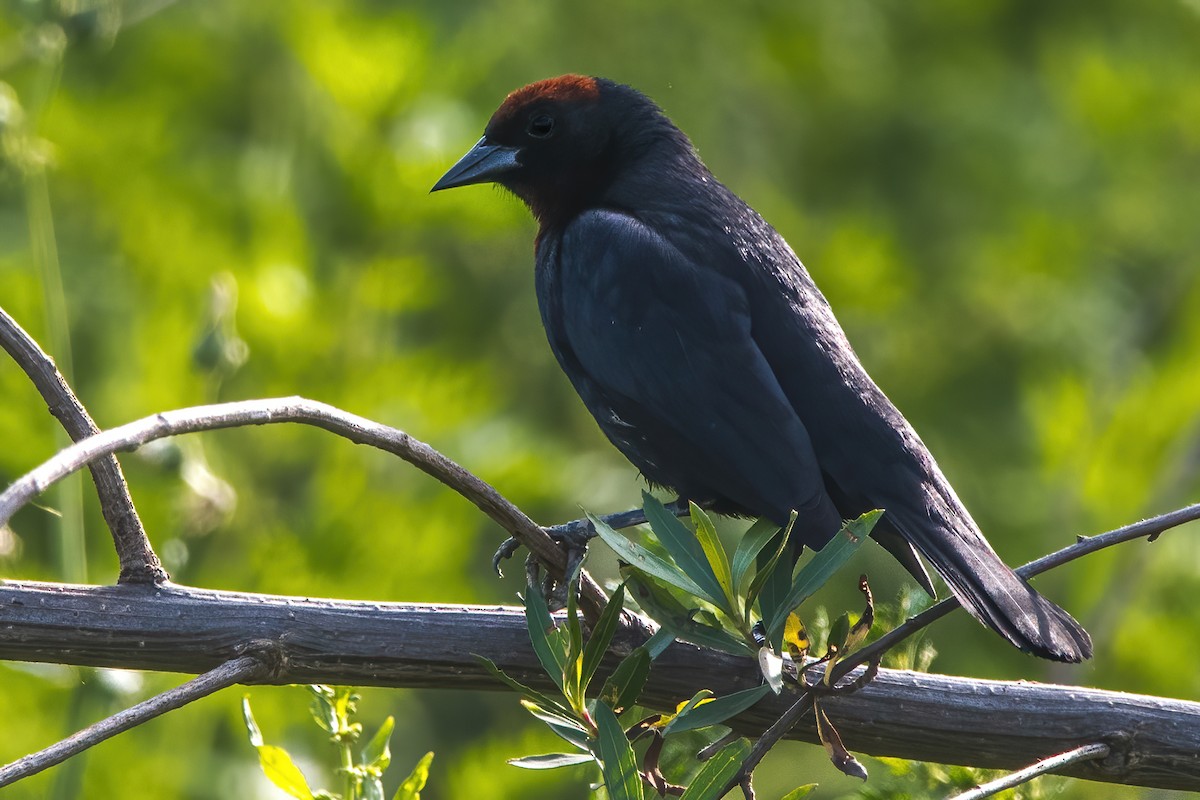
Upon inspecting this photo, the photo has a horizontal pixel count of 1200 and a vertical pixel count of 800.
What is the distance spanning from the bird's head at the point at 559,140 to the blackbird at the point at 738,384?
222 mm

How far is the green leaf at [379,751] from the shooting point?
7.03ft

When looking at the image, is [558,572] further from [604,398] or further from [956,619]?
[956,619]

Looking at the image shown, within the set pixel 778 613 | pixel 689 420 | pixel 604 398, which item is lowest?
pixel 778 613

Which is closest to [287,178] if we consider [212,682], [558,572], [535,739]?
[535,739]

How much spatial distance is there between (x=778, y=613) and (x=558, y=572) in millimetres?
418

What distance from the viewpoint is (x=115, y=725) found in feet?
5.40

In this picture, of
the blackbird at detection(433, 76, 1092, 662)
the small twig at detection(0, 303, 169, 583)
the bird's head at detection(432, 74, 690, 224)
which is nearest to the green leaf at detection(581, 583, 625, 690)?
the small twig at detection(0, 303, 169, 583)

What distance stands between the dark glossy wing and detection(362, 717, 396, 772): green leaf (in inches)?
34.6

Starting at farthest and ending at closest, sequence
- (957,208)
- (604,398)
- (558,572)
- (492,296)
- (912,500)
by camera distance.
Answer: (957,208)
(492,296)
(604,398)
(912,500)
(558,572)

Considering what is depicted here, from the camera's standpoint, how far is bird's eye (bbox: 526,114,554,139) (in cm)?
373

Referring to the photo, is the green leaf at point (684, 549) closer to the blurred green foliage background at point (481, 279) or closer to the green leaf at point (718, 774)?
the green leaf at point (718, 774)

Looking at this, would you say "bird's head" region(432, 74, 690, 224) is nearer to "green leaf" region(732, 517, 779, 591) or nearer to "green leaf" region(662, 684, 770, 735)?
"green leaf" region(732, 517, 779, 591)

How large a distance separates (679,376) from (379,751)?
1.05 meters

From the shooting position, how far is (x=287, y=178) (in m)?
4.72
